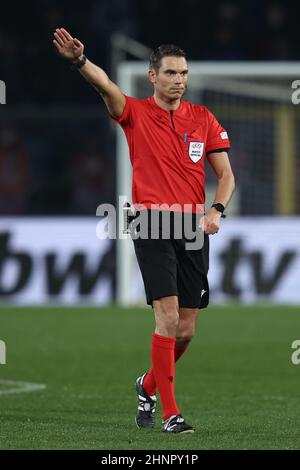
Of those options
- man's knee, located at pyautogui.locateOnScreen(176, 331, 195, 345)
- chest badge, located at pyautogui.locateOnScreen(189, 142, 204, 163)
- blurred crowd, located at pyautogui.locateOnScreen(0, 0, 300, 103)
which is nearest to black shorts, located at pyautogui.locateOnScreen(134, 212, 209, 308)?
man's knee, located at pyautogui.locateOnScreen(176, 331, 195, 345)

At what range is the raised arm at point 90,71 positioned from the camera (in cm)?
752

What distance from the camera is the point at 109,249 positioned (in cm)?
1883

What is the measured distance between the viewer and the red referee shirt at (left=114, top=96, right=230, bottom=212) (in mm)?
7855

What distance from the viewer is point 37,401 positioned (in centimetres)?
948

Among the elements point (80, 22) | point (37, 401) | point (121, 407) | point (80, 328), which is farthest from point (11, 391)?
point (80, 22)

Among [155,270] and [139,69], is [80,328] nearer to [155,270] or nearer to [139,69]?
[139,69]

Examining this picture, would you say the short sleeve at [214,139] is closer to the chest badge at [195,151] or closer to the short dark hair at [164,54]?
the chest badge at [195,151]

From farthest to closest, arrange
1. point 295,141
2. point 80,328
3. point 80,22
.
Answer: point 80,22 → point 295,141 → point 80,328

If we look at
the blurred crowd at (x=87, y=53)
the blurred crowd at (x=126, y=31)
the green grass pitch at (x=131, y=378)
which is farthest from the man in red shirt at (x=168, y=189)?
the blurred crowd at (x=126, y=31)

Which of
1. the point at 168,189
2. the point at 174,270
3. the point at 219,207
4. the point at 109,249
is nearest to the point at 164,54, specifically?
the point at 168,189

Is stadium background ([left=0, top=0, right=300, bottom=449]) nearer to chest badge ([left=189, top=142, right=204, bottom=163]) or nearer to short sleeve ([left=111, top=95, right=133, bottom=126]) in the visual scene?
chest badge ([left=189, top=142, right=204, bottom=163])

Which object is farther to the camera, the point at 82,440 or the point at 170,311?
the point at 170,311

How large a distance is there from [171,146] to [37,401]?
254 cm

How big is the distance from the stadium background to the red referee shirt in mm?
1417
